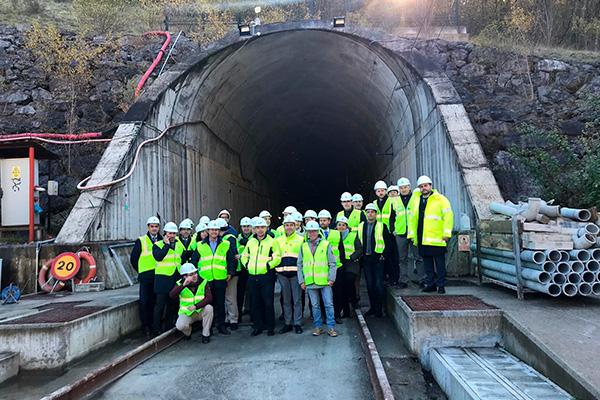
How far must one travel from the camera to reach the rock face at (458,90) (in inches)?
479

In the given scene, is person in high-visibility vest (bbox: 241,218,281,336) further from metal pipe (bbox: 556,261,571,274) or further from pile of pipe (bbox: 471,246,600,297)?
metal pipe (bbox: 556,261,571,274)

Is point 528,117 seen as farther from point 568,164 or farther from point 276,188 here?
point 276,188

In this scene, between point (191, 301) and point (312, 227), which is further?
point (191, 301)

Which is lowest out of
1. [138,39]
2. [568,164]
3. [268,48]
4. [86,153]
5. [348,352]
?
[348,352]

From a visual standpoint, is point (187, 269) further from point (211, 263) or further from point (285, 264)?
point (285, 264)

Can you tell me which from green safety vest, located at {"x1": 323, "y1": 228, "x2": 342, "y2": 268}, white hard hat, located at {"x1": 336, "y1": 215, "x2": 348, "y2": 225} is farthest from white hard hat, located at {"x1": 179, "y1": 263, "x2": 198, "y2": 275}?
white hard hat, located at {"x1": 336, "y1": 215, "x2": 348, "y2": 225}

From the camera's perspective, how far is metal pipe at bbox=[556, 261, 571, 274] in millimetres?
5407

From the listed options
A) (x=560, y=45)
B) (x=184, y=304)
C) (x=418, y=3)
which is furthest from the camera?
(x=418, y=3)

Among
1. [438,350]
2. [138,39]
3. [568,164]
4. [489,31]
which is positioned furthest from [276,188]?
[438,350]

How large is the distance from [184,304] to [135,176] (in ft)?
15.1

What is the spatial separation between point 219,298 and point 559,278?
4.80 meters

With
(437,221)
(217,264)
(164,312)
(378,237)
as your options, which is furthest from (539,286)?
(164,312)

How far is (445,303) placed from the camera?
5824mm

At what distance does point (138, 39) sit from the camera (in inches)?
677
